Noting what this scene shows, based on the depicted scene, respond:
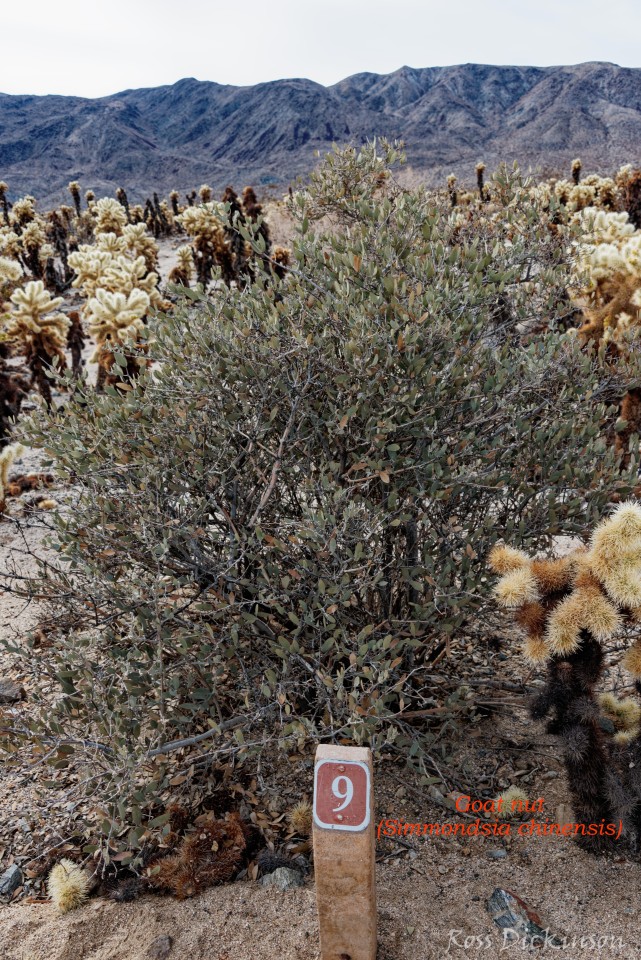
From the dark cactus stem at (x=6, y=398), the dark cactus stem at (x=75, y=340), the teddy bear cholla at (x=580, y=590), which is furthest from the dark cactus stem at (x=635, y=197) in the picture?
the teddy bear cholla at (x=580, y=590)

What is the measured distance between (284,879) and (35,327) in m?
7.93

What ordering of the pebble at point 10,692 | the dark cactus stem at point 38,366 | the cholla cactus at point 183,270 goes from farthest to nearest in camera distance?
the cholla cactus at point 183,270 → the dark cactus stem at point 38,366 → the pebble at point 10,692

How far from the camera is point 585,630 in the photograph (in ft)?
7.77

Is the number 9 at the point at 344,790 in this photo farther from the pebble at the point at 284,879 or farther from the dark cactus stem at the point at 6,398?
the dark cactus stem at the point at 6,398

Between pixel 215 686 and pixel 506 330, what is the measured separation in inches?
94.1

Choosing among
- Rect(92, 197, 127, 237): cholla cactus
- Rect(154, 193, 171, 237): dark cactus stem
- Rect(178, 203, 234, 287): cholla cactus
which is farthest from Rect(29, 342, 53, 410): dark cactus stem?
Rect(154, 193, 171, 237): dark cactus stem

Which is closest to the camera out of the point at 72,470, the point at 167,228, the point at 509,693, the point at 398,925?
the point at 398,925

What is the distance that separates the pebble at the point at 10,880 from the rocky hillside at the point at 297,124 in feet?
180

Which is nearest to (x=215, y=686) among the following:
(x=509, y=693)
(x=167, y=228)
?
(x=509, y=693)

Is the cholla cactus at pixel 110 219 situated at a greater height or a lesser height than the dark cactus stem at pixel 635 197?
greater

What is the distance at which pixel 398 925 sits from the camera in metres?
2.33

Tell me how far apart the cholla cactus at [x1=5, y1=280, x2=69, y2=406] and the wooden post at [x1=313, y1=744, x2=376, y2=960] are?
25.8 ft

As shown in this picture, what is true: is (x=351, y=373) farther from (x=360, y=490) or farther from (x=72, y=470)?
(x=72, y=470)

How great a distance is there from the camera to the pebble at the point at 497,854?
8.65ft
